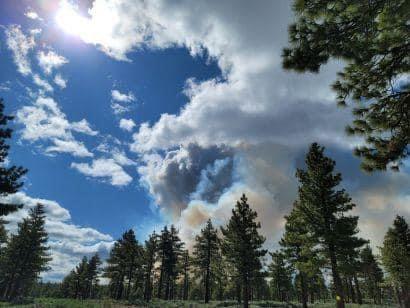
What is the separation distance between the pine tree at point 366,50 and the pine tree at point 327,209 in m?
14.2

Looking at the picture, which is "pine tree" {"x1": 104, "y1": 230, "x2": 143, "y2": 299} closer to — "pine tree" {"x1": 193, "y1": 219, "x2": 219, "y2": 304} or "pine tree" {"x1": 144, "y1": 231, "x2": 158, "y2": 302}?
"pine tree" {"x1": 144, "y1": 231, "x2": 158, "y2": 302}

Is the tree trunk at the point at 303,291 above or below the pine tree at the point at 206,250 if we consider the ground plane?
below

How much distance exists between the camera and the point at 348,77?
8.75 metres

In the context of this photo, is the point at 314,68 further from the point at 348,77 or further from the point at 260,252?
the point at 260,252

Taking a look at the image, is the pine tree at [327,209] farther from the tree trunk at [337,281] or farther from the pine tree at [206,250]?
the pine tree at [206,250]

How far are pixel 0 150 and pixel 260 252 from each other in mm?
26598

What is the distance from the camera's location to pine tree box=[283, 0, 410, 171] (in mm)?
6809

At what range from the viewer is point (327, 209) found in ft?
75.0

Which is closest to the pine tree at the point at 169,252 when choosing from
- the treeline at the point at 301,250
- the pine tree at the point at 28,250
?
the treeline at the point at 301,250

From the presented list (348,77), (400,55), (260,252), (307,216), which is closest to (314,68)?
(348,77)

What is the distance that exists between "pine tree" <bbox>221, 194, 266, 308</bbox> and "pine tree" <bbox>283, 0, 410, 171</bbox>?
24964 mm

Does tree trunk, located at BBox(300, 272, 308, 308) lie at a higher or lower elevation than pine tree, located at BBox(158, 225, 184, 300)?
lower

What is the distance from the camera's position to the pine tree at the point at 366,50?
681 centimetres

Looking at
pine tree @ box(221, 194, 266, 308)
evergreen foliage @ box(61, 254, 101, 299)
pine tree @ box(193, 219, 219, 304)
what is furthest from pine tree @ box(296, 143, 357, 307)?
evergreen foliage @ box(61, 254, 101, 299)
